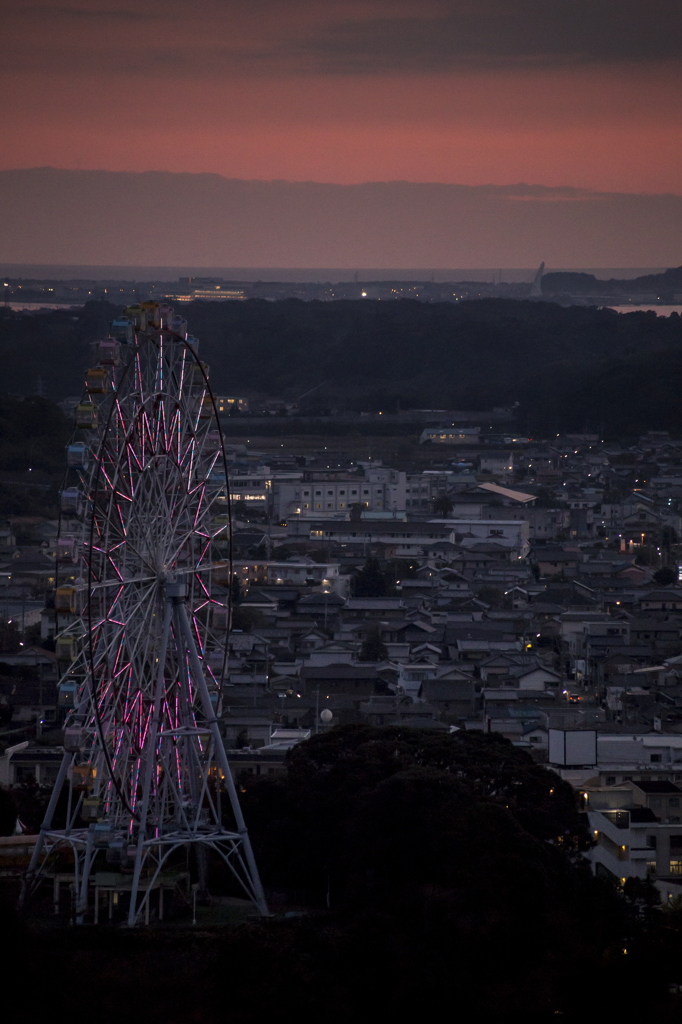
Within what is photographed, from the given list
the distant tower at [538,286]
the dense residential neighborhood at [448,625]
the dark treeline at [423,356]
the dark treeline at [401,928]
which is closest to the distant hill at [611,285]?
the distant tower at [538,286]

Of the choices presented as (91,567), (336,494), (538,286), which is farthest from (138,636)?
(538,286)

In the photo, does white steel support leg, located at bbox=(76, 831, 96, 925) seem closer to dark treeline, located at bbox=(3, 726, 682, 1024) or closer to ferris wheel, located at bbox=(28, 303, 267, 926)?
ferris wheel, located at bbox=(28, 303, 267, 926)

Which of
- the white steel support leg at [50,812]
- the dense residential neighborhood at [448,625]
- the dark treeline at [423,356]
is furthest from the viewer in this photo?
the dark treeline at [423,356]

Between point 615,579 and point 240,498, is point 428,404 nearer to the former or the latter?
point 240,498

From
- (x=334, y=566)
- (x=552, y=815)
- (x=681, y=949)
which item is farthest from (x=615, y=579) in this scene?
(x=681, y=949)

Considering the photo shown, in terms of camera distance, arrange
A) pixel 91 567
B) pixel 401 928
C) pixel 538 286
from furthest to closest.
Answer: pixel 538 286 < pixel 91 567 < pixel 401 928

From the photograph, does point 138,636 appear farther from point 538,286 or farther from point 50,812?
point 538,286

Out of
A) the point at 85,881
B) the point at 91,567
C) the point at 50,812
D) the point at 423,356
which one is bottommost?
→ the point at 85,881

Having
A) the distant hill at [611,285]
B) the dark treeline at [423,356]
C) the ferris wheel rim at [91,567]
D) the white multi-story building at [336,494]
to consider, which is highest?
the distant hill at [611,285]

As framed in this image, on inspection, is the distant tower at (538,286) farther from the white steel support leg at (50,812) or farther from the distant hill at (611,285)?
the white steel support leg at (50,812)
